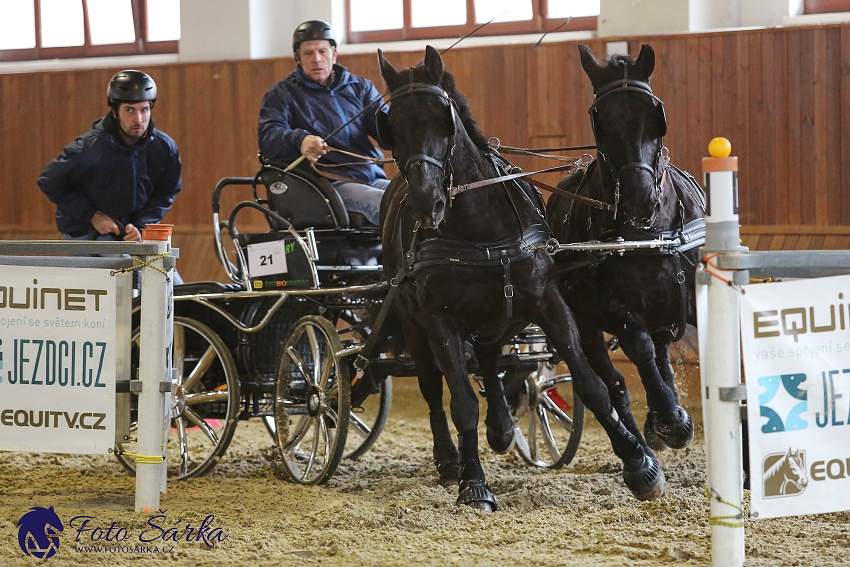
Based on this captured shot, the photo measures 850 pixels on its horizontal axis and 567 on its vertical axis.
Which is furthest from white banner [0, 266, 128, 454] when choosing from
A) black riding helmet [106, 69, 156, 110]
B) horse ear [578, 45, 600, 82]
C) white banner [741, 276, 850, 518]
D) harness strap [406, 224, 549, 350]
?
white banner [741, 276, 850, 518]

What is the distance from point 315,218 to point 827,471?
2.76 meters

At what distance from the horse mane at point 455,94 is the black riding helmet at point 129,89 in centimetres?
199

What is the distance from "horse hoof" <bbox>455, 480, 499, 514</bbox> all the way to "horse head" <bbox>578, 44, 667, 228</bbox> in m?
1.11

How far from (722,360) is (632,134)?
114cm

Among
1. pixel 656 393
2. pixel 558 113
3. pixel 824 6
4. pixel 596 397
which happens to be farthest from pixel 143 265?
pixel 824 6

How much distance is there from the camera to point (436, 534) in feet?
11.7

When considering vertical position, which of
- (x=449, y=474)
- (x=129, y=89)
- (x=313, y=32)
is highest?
(x=313, y=32)

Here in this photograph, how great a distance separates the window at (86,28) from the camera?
918cm

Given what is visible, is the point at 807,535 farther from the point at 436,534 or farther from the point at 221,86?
the point at 221,86

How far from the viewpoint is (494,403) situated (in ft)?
15.1

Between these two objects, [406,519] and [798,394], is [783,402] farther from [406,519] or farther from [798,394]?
[406,519]

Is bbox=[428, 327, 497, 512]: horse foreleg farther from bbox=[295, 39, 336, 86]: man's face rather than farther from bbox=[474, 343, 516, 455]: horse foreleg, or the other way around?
bbox=[295, 39, 336, 86]: man's face

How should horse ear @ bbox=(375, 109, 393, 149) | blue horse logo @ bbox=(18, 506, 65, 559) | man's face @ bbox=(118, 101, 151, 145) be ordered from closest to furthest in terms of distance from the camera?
blue horse logo @ bbox=(18, 506, 65, 559)
horse ear @ bbox=(375, 109, 393, 149)
man's face @ bbox=(118, 101, 151, 145)

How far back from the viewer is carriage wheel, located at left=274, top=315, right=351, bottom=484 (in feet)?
15.0
